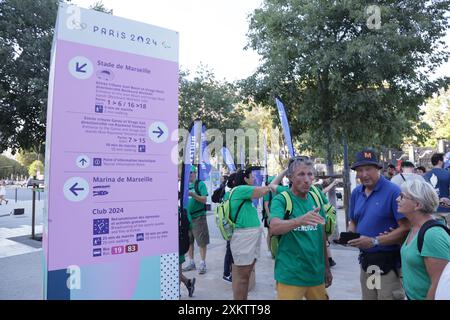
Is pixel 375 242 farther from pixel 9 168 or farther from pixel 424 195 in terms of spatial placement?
pixel 9 168

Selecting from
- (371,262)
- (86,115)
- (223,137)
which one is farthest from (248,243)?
(223,137)

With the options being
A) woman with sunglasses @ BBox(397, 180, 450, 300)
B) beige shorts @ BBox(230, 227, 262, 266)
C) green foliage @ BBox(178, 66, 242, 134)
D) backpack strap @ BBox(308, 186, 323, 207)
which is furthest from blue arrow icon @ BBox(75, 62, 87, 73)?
green foliage @ BBox(178, 66, 242, 134)

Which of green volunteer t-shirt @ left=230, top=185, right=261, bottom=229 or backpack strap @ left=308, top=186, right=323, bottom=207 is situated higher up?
backpack strap @ left=308, top=186, right=323, bottom=207

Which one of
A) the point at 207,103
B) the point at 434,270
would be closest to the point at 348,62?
the point at 434,270

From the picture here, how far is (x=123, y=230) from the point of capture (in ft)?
8.14

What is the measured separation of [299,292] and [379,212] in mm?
936

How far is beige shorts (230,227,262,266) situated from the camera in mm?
4199

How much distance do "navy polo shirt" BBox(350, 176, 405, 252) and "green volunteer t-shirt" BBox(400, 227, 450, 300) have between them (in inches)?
21.7

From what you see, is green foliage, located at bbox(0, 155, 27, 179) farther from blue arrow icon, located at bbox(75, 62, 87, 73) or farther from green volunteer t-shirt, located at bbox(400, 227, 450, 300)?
green volunteer t-shirt, located at bbox(400, 227, 450, 300)

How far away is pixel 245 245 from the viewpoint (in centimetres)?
425

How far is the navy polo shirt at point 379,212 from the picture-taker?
9.38 ft

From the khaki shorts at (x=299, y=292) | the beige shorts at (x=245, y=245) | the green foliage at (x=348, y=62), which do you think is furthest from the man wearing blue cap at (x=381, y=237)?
the green foliage at (x=348, y=62)

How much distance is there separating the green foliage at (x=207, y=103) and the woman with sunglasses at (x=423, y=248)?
18.5m
